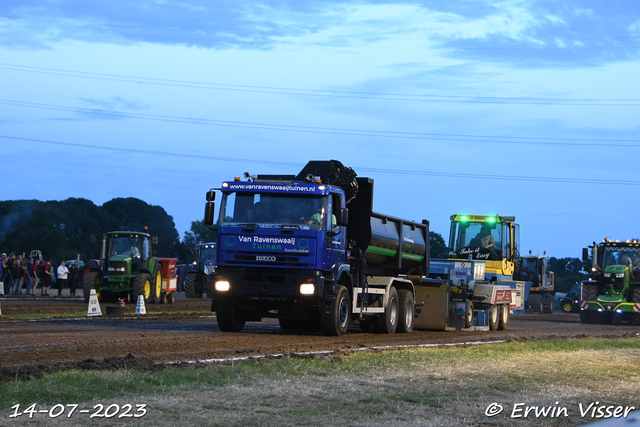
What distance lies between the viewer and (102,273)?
30391 mm

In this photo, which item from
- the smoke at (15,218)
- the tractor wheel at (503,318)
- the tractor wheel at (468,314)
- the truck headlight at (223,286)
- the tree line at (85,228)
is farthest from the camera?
the smoke at (15,218)

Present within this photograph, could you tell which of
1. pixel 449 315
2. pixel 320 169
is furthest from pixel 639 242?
pixel 320 169

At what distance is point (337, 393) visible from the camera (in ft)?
28.2

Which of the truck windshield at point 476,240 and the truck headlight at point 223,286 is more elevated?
the truck windshield at point 476,240

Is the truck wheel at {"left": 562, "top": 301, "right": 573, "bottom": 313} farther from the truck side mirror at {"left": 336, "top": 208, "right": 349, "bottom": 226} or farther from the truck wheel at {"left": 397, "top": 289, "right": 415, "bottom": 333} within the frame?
the truck side mirror at {"left": 336, "top": 208, "right": 349, "bottom": 226}

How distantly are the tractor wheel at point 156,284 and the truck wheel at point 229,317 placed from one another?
13.6m

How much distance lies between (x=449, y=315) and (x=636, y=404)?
47.6 ft

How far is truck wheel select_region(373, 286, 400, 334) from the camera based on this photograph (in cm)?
2008

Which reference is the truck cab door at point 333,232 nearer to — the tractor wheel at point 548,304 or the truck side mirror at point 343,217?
the truck side mirror at point 343,217

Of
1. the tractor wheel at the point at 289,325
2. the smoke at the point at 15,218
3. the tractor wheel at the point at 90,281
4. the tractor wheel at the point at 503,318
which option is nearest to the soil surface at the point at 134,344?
the tractor wheel at the point at 289,325

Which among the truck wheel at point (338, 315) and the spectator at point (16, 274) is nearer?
the truck wheel at point (338, 315)

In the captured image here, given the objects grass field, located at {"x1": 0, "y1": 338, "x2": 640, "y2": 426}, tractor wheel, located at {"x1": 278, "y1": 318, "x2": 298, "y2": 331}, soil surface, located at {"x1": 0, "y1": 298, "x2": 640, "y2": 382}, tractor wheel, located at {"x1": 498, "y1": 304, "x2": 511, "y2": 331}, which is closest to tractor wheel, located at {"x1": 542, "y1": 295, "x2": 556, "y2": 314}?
tractor wheel, located at {"x1": 498, "y1": 304, "x2": 511, "y2": 331}

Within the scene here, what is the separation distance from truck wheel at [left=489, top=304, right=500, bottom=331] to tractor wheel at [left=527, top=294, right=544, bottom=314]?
19.3 meters

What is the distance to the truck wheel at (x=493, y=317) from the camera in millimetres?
24641
